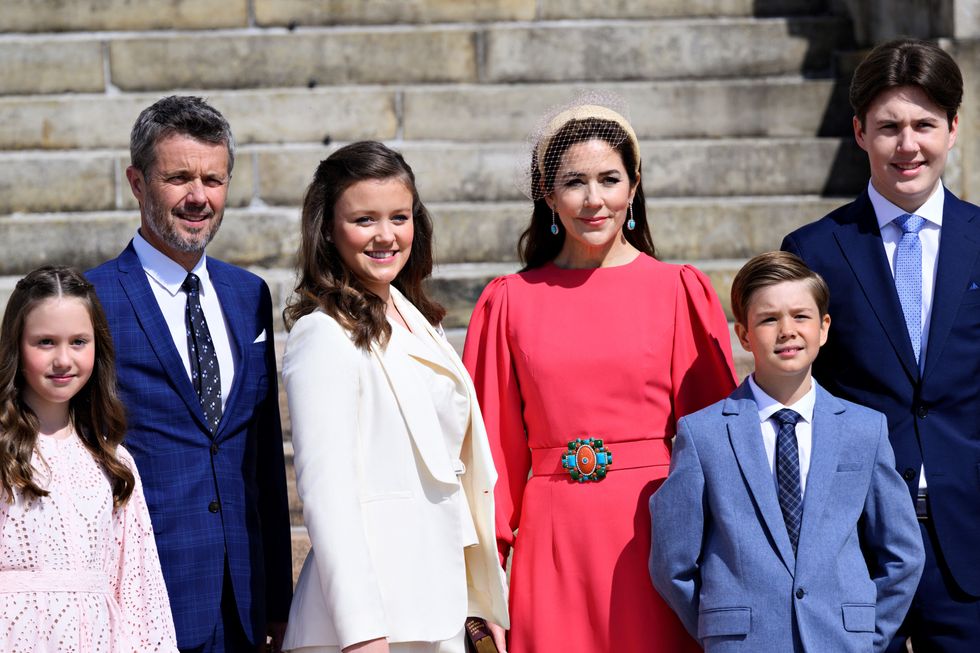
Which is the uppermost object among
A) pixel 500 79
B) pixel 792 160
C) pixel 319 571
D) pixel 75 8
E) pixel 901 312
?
pixel 75 8

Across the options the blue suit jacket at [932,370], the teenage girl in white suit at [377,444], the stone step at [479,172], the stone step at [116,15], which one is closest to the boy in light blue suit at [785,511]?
the blue suit jacket at [932,370]

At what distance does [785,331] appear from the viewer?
310 cm

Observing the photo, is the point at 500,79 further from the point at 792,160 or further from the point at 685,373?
the point at 685,373

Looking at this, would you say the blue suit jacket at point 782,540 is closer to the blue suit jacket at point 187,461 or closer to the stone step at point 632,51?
the blue suit jacket at point 187,461

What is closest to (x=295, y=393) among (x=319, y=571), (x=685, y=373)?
(x=319, y=571)

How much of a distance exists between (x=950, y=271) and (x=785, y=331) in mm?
463

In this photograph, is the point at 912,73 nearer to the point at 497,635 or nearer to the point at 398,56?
the point at 497,635

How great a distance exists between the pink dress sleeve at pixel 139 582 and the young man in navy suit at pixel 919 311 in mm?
1649

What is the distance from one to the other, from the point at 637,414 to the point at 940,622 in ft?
2.77

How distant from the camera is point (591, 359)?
331cm

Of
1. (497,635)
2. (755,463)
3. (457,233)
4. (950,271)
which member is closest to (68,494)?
(497,635)

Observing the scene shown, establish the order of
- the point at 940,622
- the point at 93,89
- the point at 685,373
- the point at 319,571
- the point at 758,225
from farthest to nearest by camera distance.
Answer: the point at 93,89 → the point at 758,225 → the point at 685,373 → the point at 940,622 → the point at 319,571

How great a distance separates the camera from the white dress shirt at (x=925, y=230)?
3283 millimetres

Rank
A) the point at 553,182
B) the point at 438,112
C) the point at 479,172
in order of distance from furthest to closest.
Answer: the point at 438,112 < the point at 479,172 < the point at 553,182
